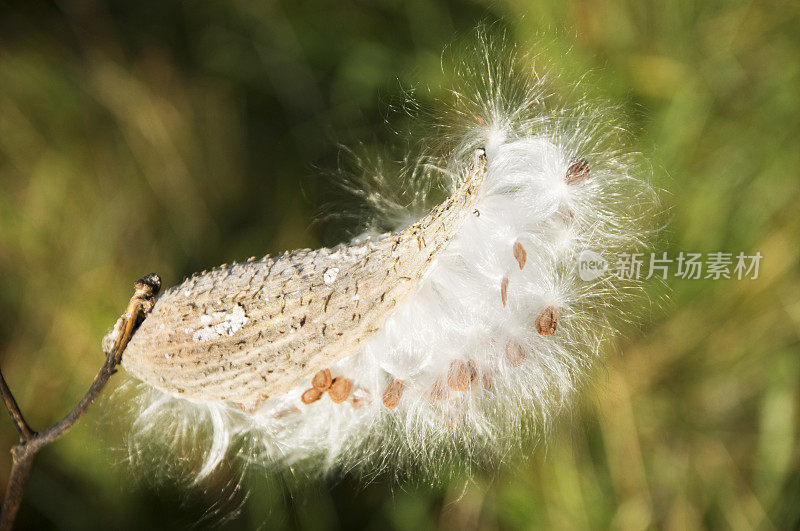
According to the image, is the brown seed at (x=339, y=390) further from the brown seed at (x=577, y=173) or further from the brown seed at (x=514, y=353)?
the brown seed at (x=577, y=173)

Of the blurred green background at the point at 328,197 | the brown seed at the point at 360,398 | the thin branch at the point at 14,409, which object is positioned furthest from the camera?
the blurred green background at the point at 328,197

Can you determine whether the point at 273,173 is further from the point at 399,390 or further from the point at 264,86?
the point at 399,390

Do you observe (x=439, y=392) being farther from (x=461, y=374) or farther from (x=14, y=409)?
(x=14, y=409)

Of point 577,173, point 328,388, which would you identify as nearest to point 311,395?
point 328,388

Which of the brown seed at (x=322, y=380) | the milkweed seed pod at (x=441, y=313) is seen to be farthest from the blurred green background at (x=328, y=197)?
the brown seed at (x=322, y=380)

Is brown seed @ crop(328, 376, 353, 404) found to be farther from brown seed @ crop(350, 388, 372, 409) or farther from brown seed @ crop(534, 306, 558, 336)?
brown seed @ crop(534, 306, 558, 336)

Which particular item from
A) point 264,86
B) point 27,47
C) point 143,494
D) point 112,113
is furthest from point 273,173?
point 143,494
